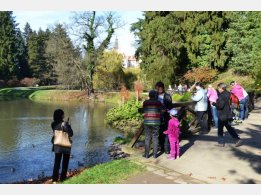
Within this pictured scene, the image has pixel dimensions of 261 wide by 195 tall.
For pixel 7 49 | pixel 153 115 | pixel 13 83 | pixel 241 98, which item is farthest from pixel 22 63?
pixel 153 115

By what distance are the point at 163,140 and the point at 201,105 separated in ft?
10.2

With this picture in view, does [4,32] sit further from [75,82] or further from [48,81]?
[75,82]

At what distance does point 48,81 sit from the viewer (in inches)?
3110

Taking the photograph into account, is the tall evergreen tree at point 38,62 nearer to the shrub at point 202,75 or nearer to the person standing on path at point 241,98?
the shrub at point 202,75

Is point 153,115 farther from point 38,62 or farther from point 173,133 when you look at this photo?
point 38,62

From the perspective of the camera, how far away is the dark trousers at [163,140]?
9.52 meters

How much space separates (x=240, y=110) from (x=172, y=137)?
7.49m

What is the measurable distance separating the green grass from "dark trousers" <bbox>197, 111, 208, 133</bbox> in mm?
4250

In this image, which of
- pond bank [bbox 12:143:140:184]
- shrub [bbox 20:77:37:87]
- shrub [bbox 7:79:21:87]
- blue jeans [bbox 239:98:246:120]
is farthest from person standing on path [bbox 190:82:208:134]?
shrub [bbox 20:77:37:87]

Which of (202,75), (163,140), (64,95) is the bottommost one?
(64,95)

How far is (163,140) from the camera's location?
9758mm

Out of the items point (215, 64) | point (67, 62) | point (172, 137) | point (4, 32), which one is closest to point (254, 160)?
point (172, 137)

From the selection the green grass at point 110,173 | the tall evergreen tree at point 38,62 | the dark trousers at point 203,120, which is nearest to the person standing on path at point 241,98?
the dark trousers at point 203,120

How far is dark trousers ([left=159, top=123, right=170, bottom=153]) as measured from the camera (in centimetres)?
952
